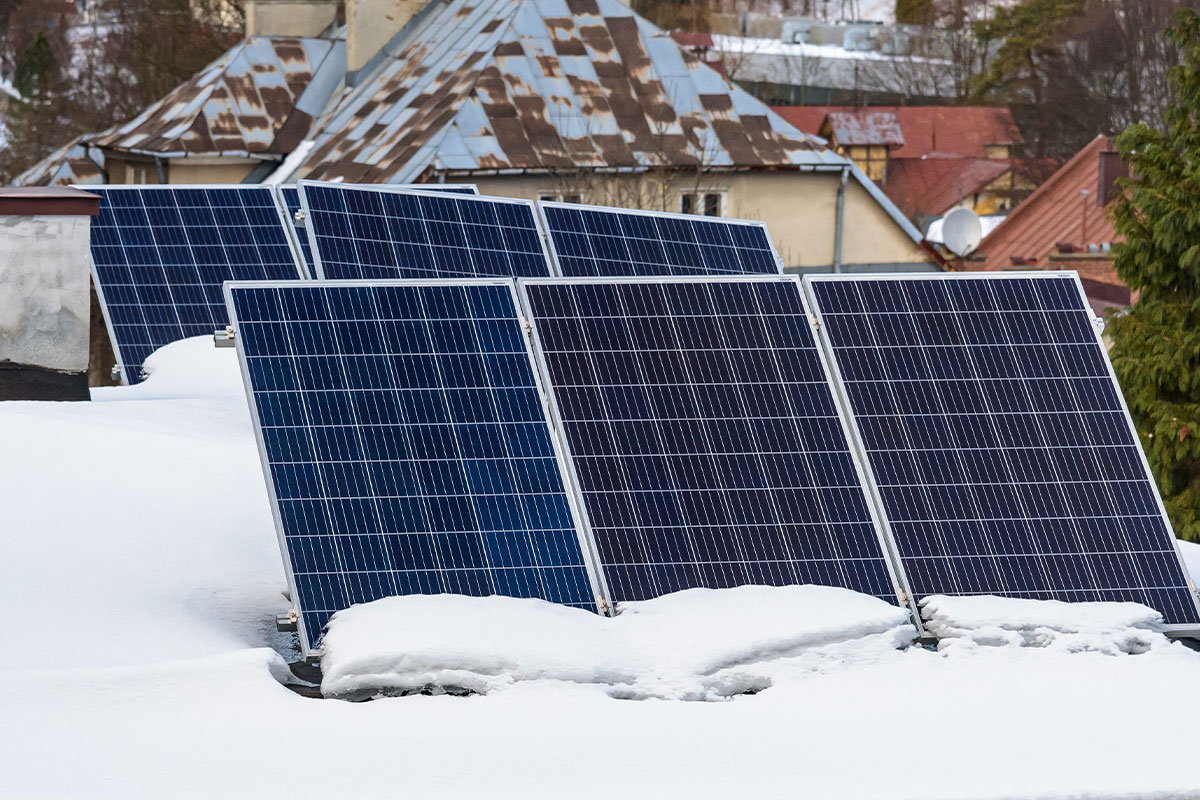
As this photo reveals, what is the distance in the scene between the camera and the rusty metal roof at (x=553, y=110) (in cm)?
3241

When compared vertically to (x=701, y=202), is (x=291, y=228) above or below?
above

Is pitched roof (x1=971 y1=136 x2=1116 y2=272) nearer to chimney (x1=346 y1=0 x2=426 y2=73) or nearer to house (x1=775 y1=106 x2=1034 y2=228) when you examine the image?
house (x1=775 y1=106 x2=1034 y2=228)

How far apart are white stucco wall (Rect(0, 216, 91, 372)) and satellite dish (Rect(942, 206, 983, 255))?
88.1ft

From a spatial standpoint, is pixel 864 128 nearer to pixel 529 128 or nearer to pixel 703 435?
pixel 529 128

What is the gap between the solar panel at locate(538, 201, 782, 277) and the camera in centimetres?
1324

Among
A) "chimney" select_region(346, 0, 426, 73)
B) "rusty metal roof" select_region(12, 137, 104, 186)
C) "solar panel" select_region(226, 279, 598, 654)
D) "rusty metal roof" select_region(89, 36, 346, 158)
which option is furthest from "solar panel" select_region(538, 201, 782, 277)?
"rusty metal roof" select_region(12, 137, 104, 186)

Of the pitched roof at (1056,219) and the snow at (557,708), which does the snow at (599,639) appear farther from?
the pitched roof at (1056,219)

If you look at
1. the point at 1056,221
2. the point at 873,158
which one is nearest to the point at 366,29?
the point at 1056,221

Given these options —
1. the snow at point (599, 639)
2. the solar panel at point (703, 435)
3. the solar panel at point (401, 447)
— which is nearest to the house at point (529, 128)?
the solar panel at point (703, 435)

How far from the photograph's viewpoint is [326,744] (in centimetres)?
687

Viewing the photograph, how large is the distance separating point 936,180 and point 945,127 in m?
9.26

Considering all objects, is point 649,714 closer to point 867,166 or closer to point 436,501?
point 436,501

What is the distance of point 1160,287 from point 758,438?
1412 cm

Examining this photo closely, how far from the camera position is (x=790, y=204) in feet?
115
